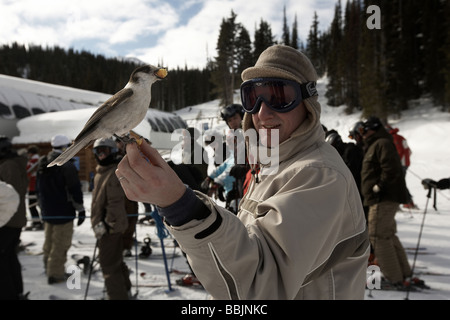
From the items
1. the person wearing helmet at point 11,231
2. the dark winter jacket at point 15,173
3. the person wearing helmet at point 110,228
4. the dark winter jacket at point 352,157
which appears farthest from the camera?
the dark winter jacket at point 352,157

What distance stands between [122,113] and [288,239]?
633 mm

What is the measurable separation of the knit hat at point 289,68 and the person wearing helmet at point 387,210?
4651 millimetres

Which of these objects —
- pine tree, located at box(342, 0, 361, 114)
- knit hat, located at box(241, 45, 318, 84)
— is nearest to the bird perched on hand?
knit hat, located at box(241, 45, 318, 84)

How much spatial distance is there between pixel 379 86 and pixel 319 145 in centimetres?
2260

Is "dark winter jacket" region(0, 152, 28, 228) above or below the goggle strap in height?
below

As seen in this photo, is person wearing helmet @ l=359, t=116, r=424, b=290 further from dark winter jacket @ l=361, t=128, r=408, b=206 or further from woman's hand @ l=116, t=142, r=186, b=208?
woman's hand @ l=116, t=142, r=186, b=208

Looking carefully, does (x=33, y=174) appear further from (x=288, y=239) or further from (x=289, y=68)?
(x=288, y=239)

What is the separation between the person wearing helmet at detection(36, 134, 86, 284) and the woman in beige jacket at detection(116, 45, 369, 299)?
5.68 meters

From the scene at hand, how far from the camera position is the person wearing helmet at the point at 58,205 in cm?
612

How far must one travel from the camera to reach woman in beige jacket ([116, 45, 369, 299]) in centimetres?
89

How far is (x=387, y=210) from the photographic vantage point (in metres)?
5.50

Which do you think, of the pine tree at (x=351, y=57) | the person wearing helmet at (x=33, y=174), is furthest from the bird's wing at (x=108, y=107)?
the pine tree at (x=351, y=57)

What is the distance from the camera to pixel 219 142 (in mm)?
4637

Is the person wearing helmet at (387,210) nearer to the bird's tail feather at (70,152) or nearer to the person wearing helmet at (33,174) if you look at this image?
the bird's tail feather at (70,152)
